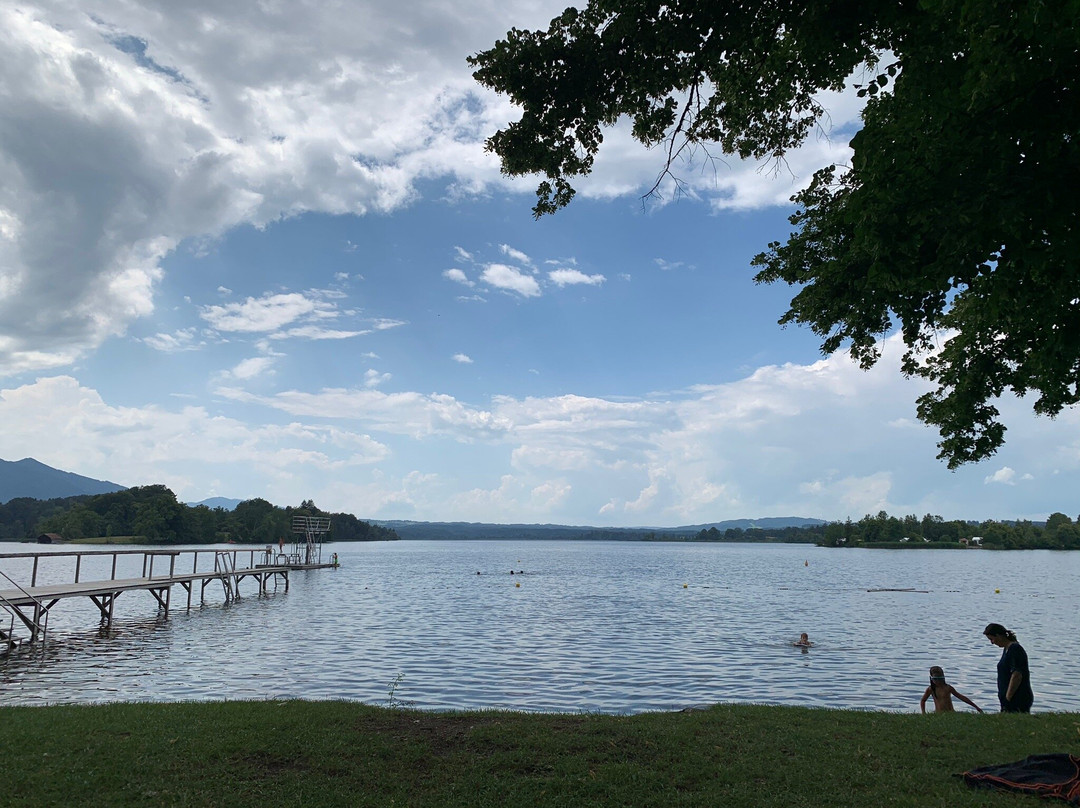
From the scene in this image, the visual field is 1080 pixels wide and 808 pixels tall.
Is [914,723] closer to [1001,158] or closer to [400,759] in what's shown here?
[400,759]

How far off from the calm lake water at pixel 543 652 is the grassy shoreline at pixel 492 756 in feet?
19.0

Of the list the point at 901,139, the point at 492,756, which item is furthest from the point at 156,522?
the point at 901,139

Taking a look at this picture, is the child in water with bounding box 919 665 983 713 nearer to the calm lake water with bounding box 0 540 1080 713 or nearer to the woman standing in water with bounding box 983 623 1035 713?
the woman standing in water with bounding box 983 623 1035 713

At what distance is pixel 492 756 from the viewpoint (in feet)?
28.8

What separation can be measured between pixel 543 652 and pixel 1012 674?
15.6 meters

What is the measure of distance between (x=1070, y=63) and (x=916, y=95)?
4.23ft

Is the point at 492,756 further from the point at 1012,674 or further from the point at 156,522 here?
the point at 156,522

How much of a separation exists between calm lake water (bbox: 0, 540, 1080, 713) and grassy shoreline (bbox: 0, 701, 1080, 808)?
19.0 ft

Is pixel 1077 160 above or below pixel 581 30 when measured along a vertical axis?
below

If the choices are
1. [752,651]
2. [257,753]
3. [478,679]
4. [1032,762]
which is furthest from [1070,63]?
[752,651]

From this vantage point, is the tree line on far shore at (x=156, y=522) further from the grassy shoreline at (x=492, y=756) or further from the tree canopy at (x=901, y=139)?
the tree canopy at (x=901, y=139)

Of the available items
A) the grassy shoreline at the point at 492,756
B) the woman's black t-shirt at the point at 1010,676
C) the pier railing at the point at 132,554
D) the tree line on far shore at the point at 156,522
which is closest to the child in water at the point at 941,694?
the woman's black t-shirt at the point at 1010,676

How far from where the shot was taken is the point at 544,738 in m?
9.52

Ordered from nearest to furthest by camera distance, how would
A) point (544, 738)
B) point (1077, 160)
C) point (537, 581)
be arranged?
1. point (1077, 160)
2. point (544, 738)
3. point (537, 581)
